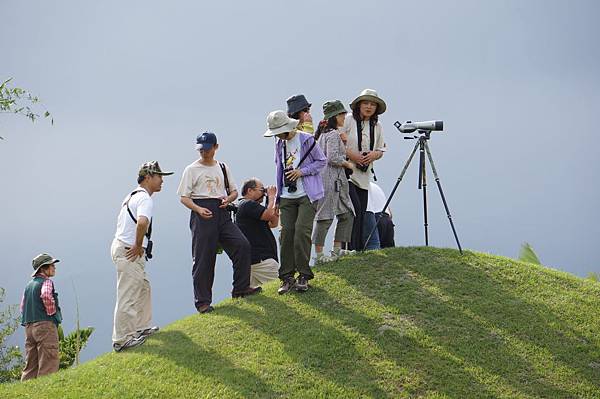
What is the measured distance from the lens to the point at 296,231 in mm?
10445

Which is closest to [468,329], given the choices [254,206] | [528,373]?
[528,373]

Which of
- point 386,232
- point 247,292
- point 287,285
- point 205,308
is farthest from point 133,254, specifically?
point 386,232

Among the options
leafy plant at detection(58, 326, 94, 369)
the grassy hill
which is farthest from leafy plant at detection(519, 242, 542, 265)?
leafy plant at detection(58, 326, 94, 369)

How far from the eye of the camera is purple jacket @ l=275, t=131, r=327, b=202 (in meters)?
10.4

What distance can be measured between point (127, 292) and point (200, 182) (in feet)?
7.07

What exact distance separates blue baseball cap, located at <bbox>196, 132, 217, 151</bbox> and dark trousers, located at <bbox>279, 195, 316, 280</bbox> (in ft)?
5.00

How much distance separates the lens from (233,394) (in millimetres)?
8492

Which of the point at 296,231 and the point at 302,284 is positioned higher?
the point at 296,231

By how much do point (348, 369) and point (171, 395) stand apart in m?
2.40

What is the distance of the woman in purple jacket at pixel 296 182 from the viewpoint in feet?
34.1

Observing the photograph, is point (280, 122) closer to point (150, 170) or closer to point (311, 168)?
point (311, 168)

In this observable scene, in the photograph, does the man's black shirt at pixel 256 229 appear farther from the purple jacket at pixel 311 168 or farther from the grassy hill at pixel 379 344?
the purple jacket at pixel 311 168

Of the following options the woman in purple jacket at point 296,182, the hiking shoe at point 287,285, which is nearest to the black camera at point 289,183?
the woman in purple jacket at point 296,182

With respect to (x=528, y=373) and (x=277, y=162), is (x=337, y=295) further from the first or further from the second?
(x=528, y=373)
